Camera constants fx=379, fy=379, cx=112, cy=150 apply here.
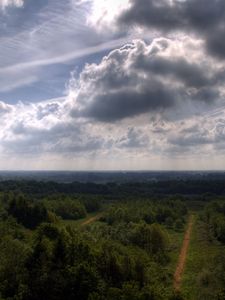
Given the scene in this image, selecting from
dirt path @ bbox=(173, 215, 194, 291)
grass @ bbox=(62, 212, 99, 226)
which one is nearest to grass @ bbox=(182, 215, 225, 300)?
dirt path @ bbox=(173, 215, 194, 291)

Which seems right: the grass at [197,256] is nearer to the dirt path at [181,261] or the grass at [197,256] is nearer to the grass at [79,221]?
the dirt path at [181,261]

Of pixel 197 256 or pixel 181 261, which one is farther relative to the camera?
pixel 197 256

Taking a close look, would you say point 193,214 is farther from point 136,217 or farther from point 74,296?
point 74,296

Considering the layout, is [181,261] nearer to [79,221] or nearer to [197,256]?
[197,256]

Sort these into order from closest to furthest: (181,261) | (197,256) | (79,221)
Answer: (181,261), (197,256), (79,221)

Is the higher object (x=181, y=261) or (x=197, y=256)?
(x=197, y=256)

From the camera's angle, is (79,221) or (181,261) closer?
(181,261)

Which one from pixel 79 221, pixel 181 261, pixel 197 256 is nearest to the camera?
pixel 181 261

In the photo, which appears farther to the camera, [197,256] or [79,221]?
[79,221]

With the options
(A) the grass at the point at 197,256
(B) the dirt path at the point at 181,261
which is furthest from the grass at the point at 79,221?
(A) the grass at the point at 197,256

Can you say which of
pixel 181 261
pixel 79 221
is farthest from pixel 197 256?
pixel 79 221

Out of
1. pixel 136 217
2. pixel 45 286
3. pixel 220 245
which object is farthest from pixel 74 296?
pixel 136 217
